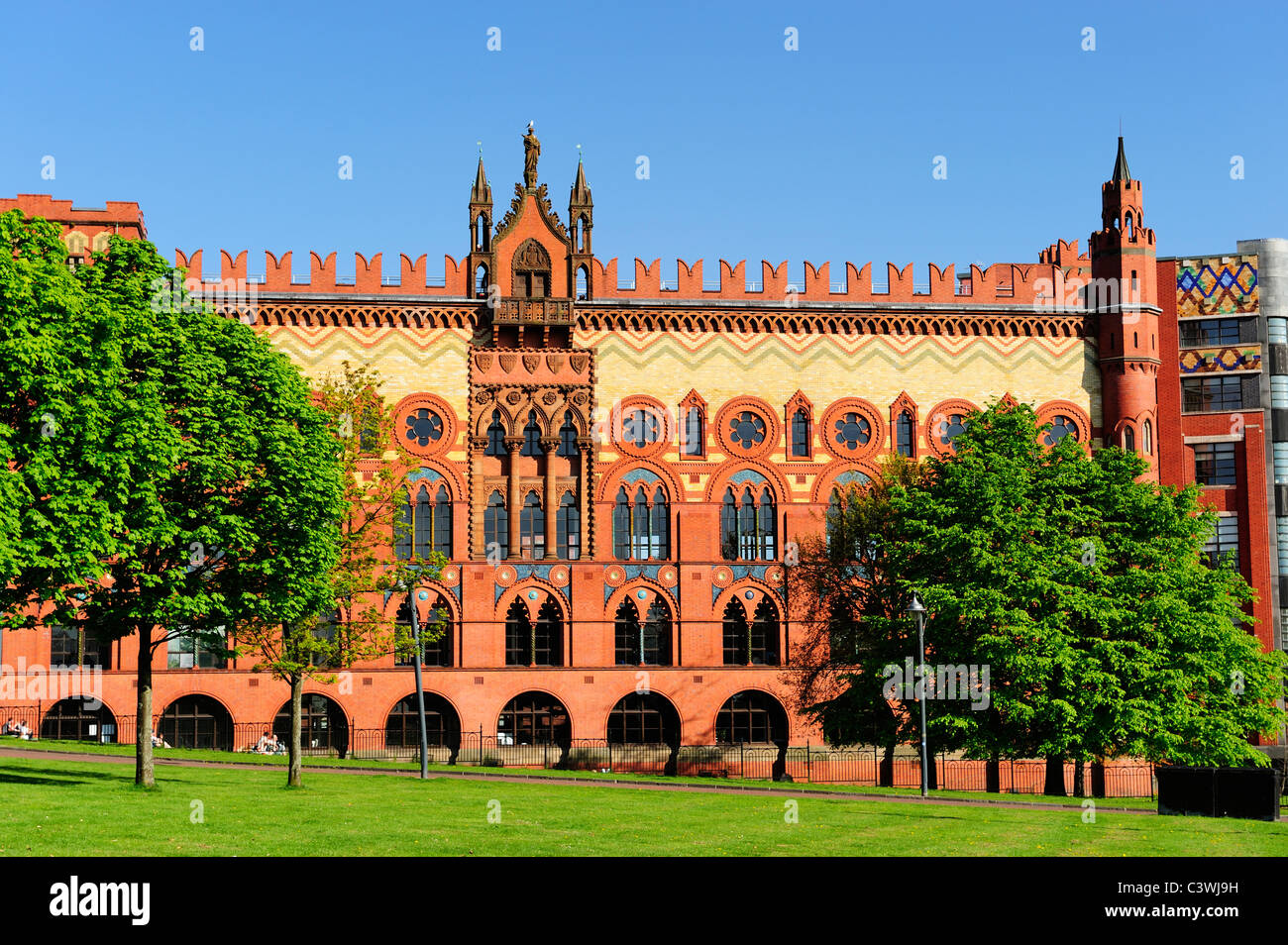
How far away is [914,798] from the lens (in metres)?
41.6

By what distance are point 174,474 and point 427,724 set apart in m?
23.0

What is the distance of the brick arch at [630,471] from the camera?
59.5m

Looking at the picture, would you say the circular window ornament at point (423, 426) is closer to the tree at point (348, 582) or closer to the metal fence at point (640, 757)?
the metal fence at point (640, 757)

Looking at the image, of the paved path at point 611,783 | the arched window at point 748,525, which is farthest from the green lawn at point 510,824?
the arched window at point 748,525

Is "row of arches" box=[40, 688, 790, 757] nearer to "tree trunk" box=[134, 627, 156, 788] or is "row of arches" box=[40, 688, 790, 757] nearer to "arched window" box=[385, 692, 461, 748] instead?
"arched window" box=[385, 692, 461, 748]

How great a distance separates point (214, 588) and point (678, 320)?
28.3 metres

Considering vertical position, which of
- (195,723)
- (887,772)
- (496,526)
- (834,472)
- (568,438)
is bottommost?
(887,772)

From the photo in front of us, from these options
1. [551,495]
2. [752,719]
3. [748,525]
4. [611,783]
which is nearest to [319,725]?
[551,495]

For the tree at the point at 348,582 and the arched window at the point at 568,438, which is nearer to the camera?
the tree at the point at 348,582

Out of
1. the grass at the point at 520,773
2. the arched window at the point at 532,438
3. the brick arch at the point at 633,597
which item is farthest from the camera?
the arched window at the point at 532,438

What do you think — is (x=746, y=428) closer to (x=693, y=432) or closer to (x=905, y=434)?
(x=693, y=432)

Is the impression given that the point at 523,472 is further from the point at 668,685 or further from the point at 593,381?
the point at 668,685

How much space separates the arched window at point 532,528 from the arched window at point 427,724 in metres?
6.34

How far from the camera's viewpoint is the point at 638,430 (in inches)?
2371
